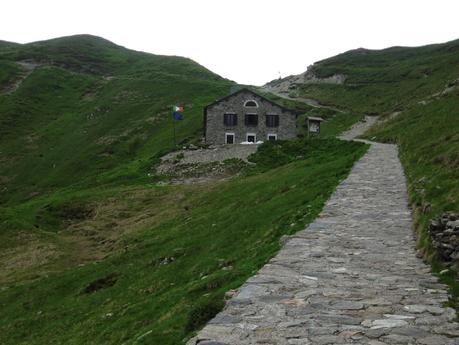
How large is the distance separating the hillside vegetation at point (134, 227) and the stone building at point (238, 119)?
6.70 meters

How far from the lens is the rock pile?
12969 mm

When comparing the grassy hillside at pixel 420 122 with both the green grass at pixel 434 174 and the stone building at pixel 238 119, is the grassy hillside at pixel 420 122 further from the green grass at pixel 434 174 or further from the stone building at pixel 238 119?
the stone building at pixel 238 119

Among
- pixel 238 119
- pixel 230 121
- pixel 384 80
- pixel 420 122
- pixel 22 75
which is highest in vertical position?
pixel 22 75

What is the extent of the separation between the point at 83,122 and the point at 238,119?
43.9m

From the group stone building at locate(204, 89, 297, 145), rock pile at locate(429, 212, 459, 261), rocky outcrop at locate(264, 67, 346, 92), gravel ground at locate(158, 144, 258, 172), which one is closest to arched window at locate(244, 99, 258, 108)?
stone building at locate(204, 89, 297, 145)

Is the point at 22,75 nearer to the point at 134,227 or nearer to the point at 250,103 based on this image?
the point at 250,103

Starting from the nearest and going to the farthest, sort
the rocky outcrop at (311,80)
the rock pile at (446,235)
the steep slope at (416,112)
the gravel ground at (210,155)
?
the rock pile at (446,235) → the steep slope at (416,112) → the gravel ground at (210,155) → the rocky outcrop at (311,80)

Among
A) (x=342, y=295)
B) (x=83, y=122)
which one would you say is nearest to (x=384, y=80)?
(x=83, y=122)

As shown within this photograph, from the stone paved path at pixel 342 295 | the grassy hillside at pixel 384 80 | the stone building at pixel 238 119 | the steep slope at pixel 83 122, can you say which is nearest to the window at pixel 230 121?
the stone building at pixel 238 119

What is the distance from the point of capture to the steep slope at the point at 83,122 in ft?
260

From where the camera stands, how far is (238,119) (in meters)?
80.2

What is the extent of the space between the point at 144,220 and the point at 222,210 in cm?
1042

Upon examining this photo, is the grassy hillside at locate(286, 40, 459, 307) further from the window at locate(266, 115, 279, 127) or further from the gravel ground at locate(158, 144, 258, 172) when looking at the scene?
the window at locate(266, 115, 279, 127)

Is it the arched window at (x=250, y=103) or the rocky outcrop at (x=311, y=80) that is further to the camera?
the rocky outcrop at (x=311, y=80)
